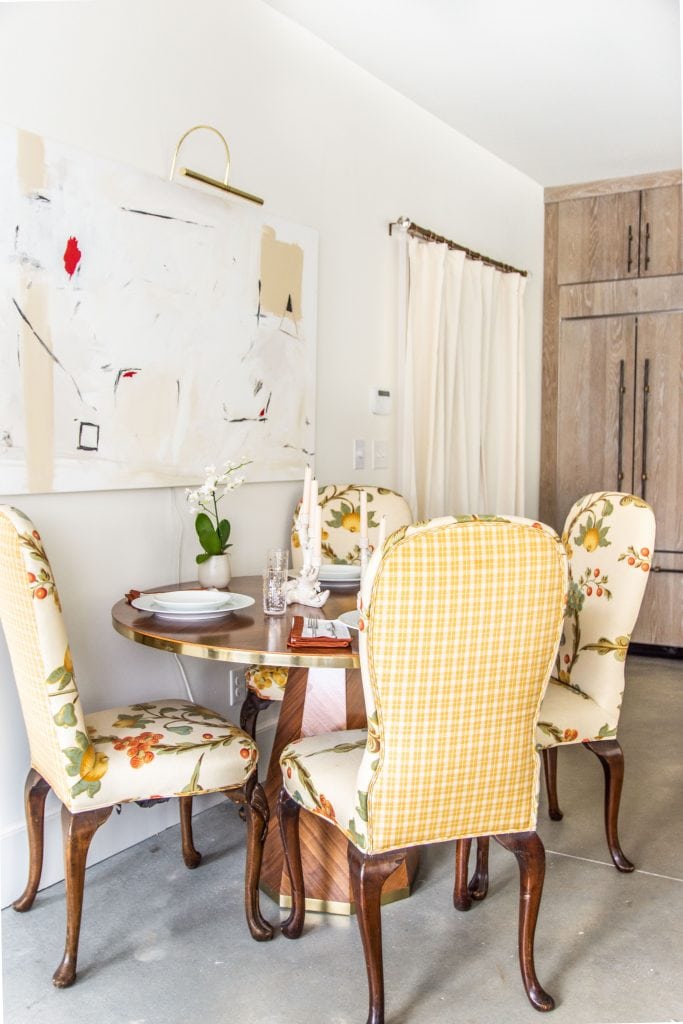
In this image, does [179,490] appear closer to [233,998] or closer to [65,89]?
[65,89]

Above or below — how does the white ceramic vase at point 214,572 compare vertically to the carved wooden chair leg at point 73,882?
above

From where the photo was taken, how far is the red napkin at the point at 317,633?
1.97m

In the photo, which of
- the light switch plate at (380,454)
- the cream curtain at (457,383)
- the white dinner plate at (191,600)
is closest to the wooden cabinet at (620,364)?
the cream curtain at (457,383)

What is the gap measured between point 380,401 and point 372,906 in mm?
2415

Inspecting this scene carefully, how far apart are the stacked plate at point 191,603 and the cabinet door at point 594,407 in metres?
3.17

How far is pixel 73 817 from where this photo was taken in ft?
6.39

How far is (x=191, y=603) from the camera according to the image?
234 cm

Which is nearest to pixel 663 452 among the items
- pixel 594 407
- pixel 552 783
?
pixel 594 407

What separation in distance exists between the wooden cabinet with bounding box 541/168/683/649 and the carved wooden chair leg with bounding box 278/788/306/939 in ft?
11.1

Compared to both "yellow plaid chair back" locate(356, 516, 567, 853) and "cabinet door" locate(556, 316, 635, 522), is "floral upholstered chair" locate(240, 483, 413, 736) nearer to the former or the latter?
"yellow plaid chair back" locate(356, 516, 567, 853)

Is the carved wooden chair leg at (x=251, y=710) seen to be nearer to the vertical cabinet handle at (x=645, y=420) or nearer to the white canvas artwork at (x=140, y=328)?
the white canvas artwork at (x=140, y=328)

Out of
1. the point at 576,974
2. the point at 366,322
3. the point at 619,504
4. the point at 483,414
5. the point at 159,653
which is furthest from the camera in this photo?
the point at 483,414

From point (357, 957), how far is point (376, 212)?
9.28ft

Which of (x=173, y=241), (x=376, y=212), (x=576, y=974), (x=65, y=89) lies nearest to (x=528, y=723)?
(x=576, y=974)
